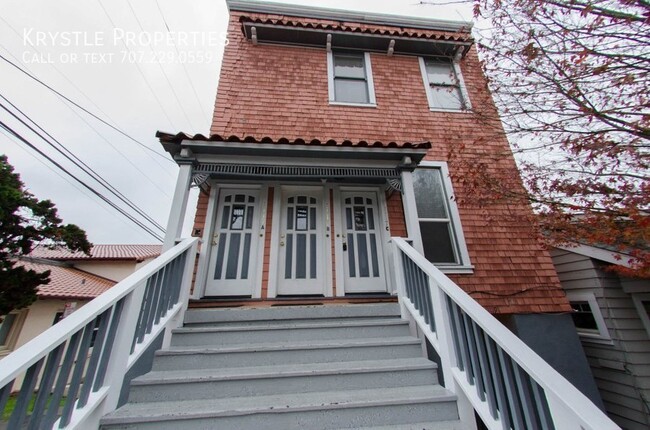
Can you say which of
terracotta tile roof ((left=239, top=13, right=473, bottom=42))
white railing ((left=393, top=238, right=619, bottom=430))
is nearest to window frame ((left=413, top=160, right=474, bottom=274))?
white railing ((left=393, top=238, right=619, bottom=430))

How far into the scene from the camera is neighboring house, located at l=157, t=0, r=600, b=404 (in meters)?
3.60

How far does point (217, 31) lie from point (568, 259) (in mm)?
9385

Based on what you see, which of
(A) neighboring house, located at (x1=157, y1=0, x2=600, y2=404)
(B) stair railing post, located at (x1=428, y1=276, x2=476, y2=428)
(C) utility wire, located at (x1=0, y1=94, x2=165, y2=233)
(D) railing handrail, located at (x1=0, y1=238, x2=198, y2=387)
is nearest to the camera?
(D) railing handrail, located at (x1=0, y1=238, x2=198, y2=387)

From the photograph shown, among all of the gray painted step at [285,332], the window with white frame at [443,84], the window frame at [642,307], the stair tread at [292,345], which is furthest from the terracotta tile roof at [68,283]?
the window frame at [642,307]

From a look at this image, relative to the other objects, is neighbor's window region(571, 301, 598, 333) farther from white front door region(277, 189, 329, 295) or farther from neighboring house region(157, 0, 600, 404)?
white front door region(277, 189, 329, 295)

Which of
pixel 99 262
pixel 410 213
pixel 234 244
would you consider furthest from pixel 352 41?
pixel 99 262

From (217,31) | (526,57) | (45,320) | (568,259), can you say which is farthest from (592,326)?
(45,320)

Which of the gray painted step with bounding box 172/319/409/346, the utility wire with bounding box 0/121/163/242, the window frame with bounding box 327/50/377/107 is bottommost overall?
the gray painted step with bounding box 172/319/409/346

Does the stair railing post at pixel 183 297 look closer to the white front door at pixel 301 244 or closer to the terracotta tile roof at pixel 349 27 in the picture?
the white front door at pixel 301 244

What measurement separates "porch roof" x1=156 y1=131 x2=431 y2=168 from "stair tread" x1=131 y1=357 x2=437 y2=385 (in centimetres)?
245

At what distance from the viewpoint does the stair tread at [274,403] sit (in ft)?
5.71

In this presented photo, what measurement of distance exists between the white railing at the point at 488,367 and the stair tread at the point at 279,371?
339mm

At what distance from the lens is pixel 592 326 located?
15.7 ft

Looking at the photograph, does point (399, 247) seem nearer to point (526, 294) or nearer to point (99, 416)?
point (526, 294)
